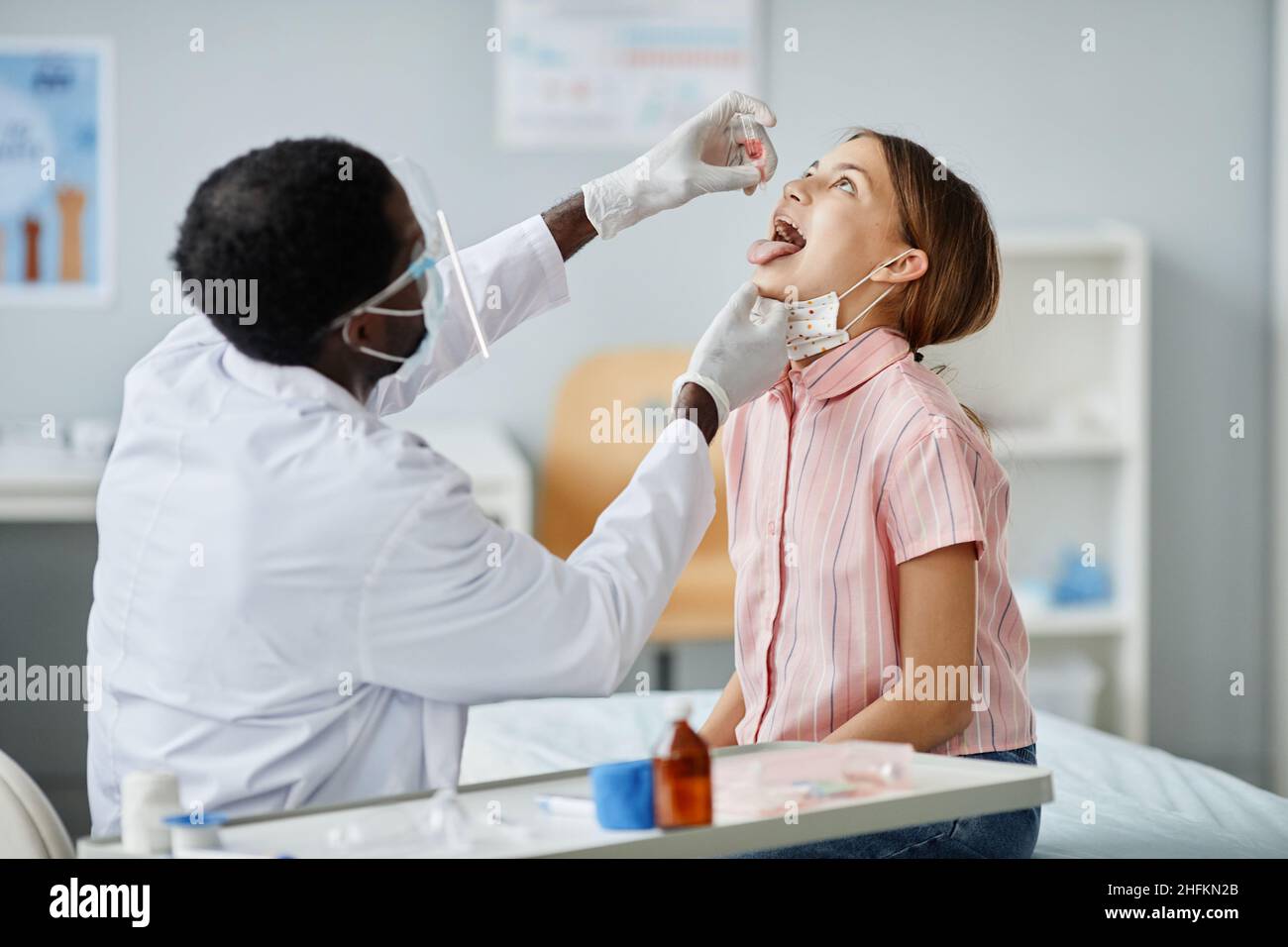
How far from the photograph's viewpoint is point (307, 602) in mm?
1133

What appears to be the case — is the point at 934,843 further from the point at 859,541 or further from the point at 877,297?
the point at 877,297

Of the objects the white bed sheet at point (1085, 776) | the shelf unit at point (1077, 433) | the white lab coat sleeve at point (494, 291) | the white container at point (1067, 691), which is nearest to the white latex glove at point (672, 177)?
the white lab coat sleeve at point (494, 291)

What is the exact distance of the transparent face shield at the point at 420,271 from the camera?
1.22m

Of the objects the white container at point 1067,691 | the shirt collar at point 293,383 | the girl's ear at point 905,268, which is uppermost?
the girl's ear at point 905,268

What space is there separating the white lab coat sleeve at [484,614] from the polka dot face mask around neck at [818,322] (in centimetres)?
46

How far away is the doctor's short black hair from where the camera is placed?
3.77 feet

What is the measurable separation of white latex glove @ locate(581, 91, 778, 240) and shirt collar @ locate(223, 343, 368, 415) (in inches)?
21.2

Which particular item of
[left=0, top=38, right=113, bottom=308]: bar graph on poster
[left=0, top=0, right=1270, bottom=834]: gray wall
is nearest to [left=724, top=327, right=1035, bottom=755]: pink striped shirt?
[left=0, top=0, right=1270, bottom=834]: gray wall

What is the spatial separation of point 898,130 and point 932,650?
2.40m

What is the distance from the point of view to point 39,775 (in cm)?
337

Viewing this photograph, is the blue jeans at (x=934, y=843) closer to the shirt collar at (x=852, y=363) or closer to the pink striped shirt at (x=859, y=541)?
the pink striped shirt at (x=859, y=541)

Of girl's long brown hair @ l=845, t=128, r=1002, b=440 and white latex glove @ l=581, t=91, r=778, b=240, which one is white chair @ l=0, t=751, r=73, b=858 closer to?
white latex glove @ l=581, t=91, r=778, b=240

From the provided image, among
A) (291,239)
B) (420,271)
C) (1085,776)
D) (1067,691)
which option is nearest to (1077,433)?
(1067,691)
